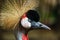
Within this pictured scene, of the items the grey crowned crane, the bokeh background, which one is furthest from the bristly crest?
the bokeh background

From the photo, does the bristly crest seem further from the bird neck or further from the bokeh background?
the bokeh background

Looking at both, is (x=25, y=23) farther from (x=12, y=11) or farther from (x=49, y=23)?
(x=49, y=23)

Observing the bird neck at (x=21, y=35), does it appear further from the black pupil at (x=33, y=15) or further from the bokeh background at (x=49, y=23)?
the bokeh background at (x=49, y=23)

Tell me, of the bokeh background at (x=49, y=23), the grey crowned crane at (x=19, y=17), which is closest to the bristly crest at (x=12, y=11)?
the grey crowned crane at (x=19, y=17)

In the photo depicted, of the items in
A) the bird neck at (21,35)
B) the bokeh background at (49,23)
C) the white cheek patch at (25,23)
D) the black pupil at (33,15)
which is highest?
the black pupil at (33,15)

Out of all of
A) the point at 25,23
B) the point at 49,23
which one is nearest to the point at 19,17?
the point at 25,23

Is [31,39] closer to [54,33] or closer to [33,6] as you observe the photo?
[54,33]

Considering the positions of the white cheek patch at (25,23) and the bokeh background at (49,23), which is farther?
the bokeh background at (49,23)

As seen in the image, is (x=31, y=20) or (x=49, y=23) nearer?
(x=31, y=20)
